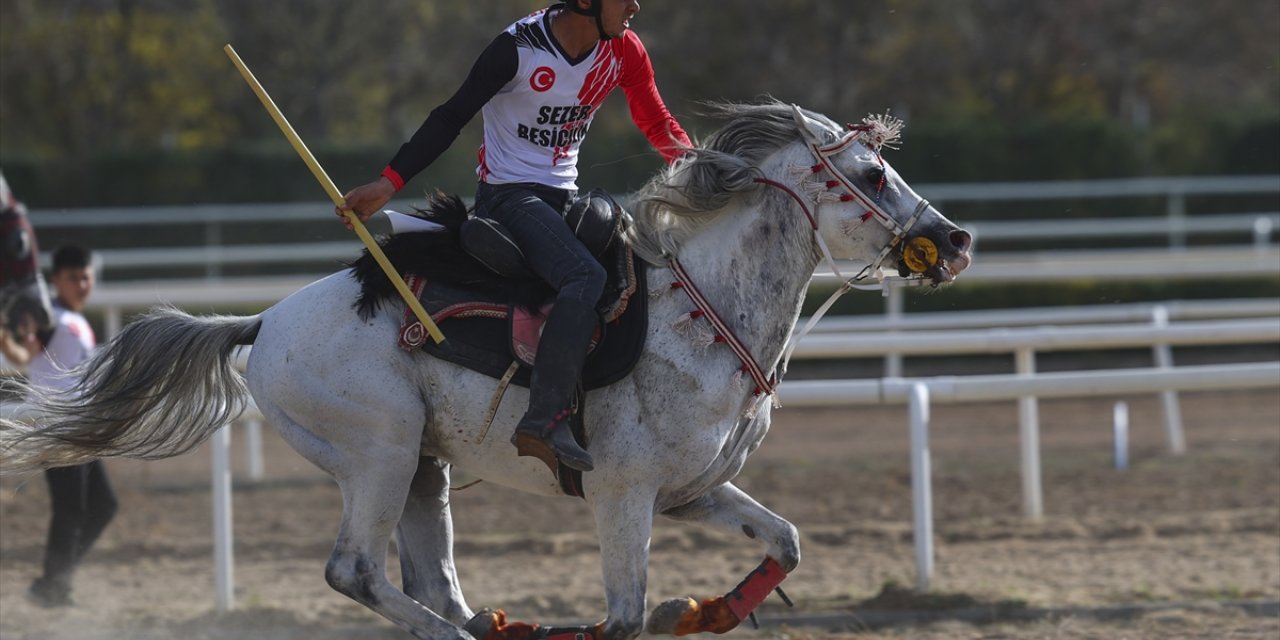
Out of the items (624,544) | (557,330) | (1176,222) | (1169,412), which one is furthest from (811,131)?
(1176,222)

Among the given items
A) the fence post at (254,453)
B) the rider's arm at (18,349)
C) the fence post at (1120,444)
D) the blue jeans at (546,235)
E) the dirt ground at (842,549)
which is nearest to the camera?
the blue jeans at (546,235)

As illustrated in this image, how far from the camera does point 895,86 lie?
2450 cm

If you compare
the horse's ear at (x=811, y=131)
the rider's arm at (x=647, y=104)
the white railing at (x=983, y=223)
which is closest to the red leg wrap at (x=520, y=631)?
the rider's arm at (x=647, y=104)

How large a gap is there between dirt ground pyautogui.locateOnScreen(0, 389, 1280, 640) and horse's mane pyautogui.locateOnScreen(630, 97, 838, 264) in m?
2.00

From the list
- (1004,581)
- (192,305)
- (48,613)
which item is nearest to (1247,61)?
(192,305)

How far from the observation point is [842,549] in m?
7.79

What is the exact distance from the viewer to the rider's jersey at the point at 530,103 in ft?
15.2

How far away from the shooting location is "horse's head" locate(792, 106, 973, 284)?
464 cm

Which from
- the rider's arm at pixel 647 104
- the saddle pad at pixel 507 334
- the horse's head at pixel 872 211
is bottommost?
the saddle pad at pixel 507 334

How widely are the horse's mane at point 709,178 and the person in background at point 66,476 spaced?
3298 mm

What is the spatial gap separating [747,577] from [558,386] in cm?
99

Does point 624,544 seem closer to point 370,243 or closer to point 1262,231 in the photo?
point 370,243

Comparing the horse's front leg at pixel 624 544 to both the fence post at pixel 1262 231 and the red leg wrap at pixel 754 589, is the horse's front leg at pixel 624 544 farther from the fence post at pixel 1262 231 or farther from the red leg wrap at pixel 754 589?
the fence post at pixel 1262 231

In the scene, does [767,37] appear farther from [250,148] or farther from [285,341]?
[285,341]
